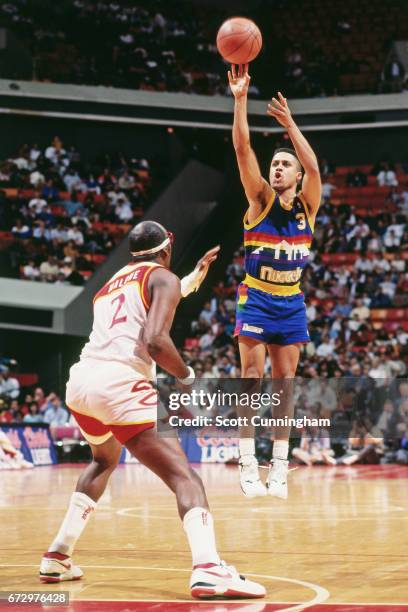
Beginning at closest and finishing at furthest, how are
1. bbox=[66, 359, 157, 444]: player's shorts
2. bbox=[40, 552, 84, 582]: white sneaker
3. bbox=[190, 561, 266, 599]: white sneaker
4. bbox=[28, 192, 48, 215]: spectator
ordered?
bbox=[190, 561, 266, 599]: white sneaker, bbox=[66, 359, 157, 444]: player's shorts, bbox=[40, 552, 84, 582]: white sneaker, bbox=[28, 192, 48, 215]: spectator

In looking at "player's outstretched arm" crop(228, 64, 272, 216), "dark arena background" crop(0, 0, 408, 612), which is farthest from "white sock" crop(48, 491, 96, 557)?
"dark arena background" crop(0, 0, 408, 612)

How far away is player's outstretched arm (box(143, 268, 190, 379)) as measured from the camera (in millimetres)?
6641

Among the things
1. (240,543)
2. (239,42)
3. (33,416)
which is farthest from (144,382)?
(33,416)

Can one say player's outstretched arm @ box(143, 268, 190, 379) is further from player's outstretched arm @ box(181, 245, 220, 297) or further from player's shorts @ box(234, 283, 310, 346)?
player's shorts @ box(234, 283, 310, 346)

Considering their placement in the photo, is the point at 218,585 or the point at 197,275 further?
the point at 197,275

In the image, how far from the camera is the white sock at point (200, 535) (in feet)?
22.6

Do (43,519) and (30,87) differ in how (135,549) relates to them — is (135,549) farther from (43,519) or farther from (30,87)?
(30,87)

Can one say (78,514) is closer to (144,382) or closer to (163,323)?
(144,382)

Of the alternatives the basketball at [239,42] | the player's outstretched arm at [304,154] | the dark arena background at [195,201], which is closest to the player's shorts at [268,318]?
the player's outstretched arm at [304,154]

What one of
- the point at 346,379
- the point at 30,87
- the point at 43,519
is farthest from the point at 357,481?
the point at 30,87

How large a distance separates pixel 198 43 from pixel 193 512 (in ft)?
88.9

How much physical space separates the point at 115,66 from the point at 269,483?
2370 cm

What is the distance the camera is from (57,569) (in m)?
7.65
